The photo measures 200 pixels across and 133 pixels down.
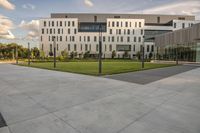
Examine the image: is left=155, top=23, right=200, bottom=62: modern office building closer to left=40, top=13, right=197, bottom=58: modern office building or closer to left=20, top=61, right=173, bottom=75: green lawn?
left=20, top=61, right=173, bottom=75: green lawn

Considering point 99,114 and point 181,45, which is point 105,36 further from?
point 99,114

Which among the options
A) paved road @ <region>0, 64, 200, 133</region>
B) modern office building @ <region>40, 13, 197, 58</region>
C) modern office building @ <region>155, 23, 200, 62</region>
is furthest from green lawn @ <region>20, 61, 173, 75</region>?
modern office building @ <region>40, 13, 197, 58</region>

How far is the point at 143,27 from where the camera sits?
82.3 m

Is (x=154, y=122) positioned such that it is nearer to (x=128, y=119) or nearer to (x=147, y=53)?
(x=128, y=119)

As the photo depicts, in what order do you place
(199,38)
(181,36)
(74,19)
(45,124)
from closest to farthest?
(45,124) < (199,38) < (181,36) < (74,19)

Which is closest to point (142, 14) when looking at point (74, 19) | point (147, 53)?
point (147, 53)

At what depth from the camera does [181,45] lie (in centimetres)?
4644

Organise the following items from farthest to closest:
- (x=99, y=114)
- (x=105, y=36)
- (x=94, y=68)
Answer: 1. (x=105, y=36)
2. (x=94, y=68)
3. (x=99, y=114)

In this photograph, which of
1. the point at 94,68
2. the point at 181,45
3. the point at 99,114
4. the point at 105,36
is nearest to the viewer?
the point at 99,114

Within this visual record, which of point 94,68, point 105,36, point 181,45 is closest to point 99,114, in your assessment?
point 94,68

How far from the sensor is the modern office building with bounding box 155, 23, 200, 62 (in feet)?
135

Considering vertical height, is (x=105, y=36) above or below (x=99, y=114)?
above

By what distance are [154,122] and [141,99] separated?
2506 mm

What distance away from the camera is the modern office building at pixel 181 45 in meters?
41.2
